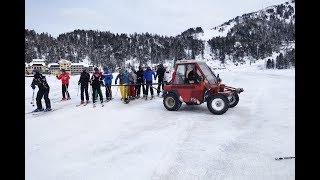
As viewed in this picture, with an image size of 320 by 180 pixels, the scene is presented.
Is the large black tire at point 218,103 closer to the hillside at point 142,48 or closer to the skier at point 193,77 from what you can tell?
the skier at point 193,77

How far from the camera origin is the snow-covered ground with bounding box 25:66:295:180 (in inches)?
Answer: 200

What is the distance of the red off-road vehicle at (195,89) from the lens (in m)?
9.97

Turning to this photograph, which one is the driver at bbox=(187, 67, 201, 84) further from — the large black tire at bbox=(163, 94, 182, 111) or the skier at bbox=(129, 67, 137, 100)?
the skier at bbox=(129, 67, 137, 100)

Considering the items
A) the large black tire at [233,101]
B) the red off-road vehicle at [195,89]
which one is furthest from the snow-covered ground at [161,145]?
the large black tire at [233,101]

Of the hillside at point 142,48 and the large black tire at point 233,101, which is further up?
the hillside at point 142,48

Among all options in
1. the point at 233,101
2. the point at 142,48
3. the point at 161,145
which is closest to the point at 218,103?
the point at 233,101

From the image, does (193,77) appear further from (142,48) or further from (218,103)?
(142,48)

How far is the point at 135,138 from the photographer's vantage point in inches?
285

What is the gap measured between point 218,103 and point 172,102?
1.78m

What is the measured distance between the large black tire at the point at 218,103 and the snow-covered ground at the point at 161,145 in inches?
9.8
